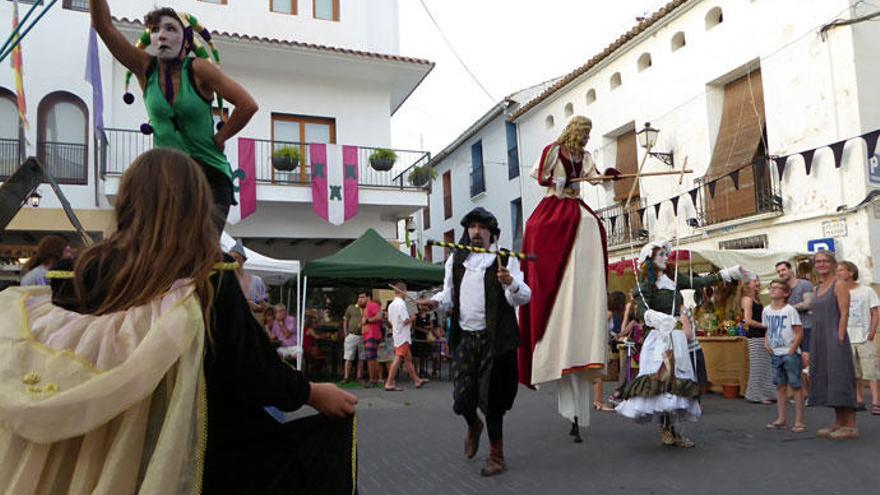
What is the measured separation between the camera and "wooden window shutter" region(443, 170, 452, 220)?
3198 centimetres

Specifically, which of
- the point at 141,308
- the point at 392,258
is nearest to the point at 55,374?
the point at 141,308

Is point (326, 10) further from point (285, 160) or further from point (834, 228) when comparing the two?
point (834, 228)

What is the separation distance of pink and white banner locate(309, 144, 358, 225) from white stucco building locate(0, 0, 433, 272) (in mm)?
394

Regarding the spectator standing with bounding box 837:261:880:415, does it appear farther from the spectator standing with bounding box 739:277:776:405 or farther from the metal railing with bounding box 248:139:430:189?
the metal railing with bounding box 248:139:430:189

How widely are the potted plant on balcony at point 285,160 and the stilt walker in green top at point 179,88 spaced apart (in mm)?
12316

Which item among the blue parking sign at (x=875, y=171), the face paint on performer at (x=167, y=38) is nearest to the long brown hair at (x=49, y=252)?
the face paint on performer at (x=167, y=38)

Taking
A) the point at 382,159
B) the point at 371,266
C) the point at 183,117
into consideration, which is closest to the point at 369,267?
the point at 371,266

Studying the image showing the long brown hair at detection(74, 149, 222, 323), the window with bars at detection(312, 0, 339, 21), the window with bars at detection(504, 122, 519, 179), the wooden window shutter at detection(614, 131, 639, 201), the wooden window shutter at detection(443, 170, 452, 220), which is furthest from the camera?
the wooden window shutter at detection(443, 170, 452, 220)

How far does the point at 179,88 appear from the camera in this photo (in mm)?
3094

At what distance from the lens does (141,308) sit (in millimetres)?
1780

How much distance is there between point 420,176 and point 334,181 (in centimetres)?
220

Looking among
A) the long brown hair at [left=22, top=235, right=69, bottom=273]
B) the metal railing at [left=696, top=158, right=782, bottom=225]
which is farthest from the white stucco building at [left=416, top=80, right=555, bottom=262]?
the long brown hair at [left=22, top=235, right=69, bottom=273]

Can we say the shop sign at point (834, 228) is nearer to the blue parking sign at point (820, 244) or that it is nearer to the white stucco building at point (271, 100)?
the blue parking sign at point (820, 244)

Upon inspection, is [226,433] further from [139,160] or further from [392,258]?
[392,258]
